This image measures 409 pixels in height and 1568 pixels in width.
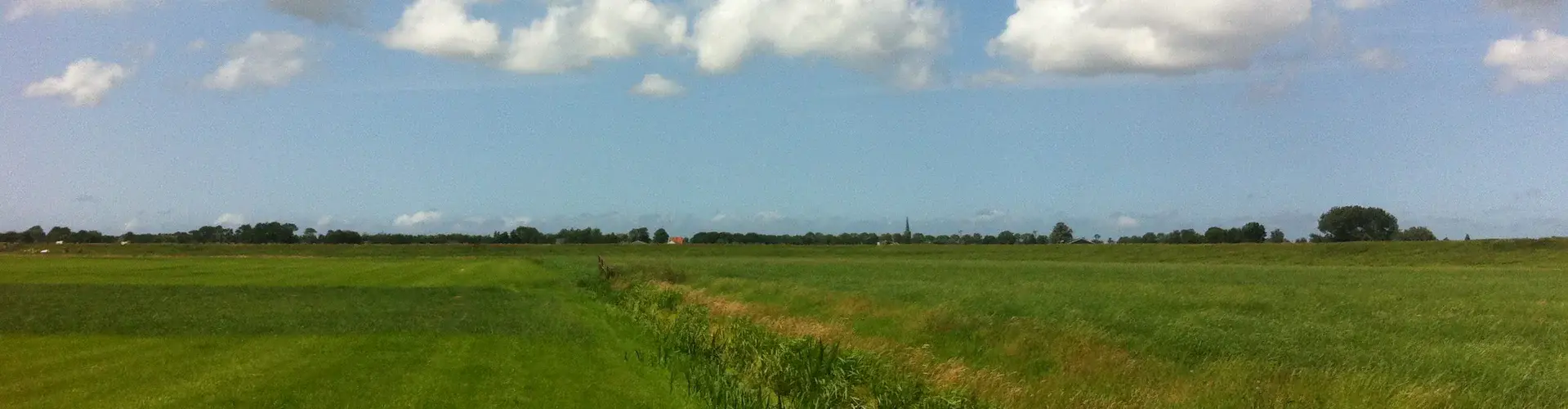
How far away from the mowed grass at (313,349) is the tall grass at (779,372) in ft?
2.18

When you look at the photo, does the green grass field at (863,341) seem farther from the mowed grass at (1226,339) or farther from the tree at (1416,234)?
the tree at (1416,234)

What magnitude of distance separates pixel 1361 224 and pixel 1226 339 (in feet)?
495

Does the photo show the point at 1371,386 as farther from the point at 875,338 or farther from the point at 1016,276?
the point at 1016,276

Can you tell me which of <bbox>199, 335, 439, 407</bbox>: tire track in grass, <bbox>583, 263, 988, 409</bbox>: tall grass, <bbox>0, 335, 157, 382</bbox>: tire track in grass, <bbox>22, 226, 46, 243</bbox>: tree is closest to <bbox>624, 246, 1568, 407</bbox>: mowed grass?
<bbox>583, 263, 988, 409</bbox>: tall grass

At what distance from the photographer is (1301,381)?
14.2 metres

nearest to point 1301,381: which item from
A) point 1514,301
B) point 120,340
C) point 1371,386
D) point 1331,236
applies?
point 1371,386

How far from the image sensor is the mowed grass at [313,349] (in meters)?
15.0

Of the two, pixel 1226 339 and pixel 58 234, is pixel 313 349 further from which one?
pixel 58 234

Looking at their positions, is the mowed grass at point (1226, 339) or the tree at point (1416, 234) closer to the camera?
the mowed grass at point (1226, 339)

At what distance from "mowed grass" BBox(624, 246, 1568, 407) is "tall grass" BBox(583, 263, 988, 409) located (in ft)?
4.71

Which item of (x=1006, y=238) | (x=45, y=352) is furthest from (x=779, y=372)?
(x=1006, y=238)

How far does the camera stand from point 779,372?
54.7 ft

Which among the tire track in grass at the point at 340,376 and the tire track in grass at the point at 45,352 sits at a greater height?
the tire track in grass at the point at 45,352

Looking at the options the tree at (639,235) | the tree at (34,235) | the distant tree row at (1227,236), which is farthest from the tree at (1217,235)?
the tree at (34,235)
